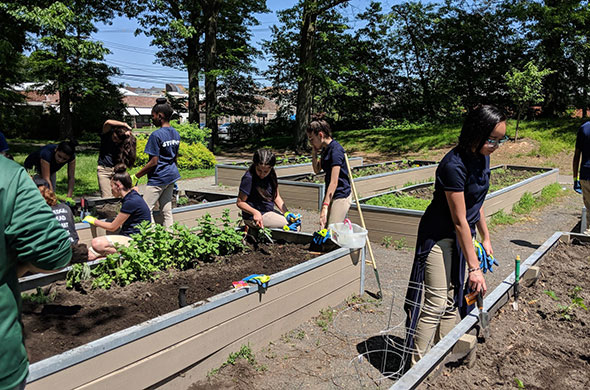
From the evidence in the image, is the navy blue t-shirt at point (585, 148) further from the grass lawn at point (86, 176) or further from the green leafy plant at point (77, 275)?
the grass lawn at point (86, 176)

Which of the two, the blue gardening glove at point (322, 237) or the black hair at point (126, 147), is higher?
the black hair at point (126, 147)

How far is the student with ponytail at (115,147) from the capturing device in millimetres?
6375

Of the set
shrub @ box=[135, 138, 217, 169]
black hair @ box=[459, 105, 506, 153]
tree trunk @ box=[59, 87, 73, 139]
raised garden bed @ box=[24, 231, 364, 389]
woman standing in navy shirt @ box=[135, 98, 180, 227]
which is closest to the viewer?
raised garden bed @ box=[24, 231, 364, 389]

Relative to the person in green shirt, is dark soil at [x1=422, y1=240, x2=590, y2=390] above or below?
below

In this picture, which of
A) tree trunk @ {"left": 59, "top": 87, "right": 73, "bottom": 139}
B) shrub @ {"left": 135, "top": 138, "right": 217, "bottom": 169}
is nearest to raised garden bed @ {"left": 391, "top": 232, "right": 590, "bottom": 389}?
shrub @ {"left": 135, "top": 138, "right": 217, "bottom": 169}

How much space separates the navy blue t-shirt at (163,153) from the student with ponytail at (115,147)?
0.94 m

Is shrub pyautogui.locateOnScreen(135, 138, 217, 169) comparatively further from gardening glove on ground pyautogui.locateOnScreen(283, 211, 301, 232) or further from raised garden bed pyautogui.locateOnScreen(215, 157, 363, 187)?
gardening glove on ground pyautogui.locateOnScreen(283, 211, 301, 232)

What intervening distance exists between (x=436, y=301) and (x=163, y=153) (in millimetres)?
3875

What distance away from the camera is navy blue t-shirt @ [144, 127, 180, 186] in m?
5.58

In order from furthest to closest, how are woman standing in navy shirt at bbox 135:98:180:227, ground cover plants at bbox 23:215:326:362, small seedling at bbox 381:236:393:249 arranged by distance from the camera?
small seedling at bbox 381:236:393:249
woman standing in navy shirt at bbox 135:98:180:227
ground cover plants at bbox 23:215:326:362

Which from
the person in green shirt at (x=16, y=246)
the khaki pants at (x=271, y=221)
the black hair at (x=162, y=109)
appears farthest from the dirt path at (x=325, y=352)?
the black hair at (x=162, y=109)

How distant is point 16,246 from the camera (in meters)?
1.57

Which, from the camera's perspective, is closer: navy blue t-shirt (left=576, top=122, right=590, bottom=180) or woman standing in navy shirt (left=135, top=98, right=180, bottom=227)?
woman standing in navy shirt (left=135, top=98, right=180, bottom=227)

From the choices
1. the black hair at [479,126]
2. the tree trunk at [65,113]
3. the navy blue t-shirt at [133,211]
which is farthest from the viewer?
the tree trunk at [65,113]
